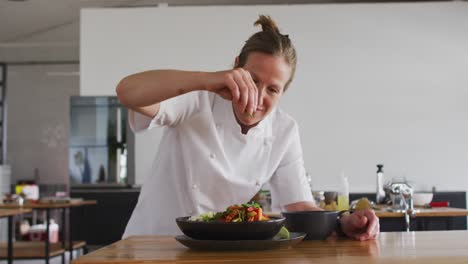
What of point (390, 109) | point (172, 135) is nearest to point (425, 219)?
point (390, 109)

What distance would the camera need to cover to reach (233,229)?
1.10 m

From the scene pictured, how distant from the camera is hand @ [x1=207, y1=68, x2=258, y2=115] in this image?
1177 millimetres

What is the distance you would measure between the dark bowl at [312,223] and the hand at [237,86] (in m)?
0.25

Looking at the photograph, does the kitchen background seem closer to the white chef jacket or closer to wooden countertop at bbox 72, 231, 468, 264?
the white chef jacket

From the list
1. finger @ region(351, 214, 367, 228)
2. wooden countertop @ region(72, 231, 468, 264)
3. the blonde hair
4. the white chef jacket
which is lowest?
wooden countertop @ region(72, 231, 468, 264)

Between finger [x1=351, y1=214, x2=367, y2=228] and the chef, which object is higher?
the chef

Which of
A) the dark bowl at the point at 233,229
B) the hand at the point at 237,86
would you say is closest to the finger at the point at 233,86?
the hand at the point at 237,86

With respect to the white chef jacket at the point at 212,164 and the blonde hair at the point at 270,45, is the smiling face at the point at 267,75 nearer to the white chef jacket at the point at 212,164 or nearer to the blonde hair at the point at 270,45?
the blonde hair at the point at 270,45

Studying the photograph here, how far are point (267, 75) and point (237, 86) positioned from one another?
0.33 m

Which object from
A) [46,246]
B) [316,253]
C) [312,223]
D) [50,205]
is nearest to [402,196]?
[312,223]

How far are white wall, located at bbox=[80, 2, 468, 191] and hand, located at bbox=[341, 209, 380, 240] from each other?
4983 mm

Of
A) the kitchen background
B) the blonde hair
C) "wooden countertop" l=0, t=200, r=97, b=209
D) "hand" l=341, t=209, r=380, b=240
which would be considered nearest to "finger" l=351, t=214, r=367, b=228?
"hand" l=341, t=209, r=380, b=240

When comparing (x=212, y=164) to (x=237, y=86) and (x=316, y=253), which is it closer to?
(x=237, y=86)

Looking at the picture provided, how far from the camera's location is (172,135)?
5.72 feet
